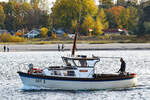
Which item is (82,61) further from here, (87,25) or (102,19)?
(102,19)

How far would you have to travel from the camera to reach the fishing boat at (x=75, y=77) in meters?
48.6

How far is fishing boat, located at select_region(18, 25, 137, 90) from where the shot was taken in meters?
48.6

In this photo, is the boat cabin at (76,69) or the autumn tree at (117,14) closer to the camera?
the boat cabin at (76,69)

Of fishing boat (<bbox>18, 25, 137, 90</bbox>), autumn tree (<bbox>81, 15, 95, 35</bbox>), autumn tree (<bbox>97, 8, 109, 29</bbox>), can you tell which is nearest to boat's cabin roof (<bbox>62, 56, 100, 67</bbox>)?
fishing boat (<bbox>18, 25, 137, 90</bbox>)

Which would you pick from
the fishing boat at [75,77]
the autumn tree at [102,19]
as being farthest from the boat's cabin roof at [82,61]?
the autumn tree at [102,19]

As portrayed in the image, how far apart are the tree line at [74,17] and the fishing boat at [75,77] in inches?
4102

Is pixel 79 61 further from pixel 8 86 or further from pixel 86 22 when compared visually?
pixel 86 22

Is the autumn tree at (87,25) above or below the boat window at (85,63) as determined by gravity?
below

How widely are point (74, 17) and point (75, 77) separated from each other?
127 m

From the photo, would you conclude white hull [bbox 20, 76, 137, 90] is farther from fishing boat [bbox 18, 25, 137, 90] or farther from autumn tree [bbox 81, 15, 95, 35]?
autumn tree [bbox 81, 15, 95, 35]

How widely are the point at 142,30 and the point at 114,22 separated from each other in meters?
38.1

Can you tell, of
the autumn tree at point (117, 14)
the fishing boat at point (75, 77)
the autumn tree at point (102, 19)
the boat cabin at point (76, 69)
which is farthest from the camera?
the autumn tree at point (117, 14)

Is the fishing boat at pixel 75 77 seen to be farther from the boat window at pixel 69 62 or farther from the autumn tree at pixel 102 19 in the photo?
the autumn tree at pixel 102 19

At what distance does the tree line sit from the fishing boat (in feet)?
342
